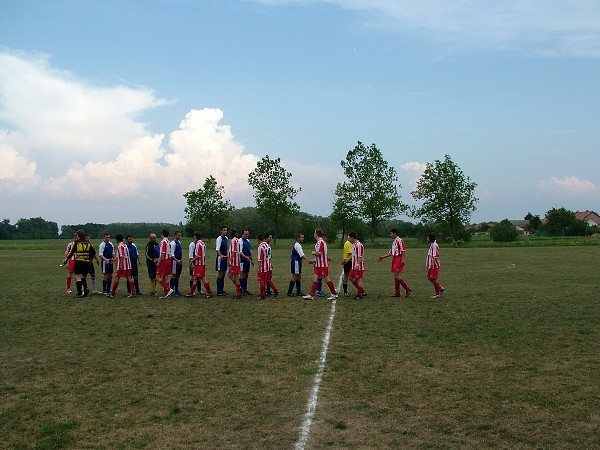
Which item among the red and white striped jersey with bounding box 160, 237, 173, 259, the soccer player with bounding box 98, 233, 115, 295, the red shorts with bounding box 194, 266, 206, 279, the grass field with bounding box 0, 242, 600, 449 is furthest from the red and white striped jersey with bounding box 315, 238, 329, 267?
the soccer player with bounding box 98, 233, 115, 295

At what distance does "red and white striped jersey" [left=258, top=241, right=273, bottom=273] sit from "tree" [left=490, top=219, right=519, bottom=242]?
193ft

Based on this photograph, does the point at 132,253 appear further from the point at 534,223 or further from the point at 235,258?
the point at 534,223

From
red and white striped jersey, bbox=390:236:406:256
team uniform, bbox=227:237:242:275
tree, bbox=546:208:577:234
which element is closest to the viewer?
red and white striped jersey, bbox=390:236:406:256

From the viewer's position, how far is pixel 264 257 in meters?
15.6

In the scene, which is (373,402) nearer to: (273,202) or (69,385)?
(69,385)

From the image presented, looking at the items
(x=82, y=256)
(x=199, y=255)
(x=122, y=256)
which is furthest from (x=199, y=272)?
(x=82, y=256)

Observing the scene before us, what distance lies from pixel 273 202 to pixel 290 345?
63.1 metres

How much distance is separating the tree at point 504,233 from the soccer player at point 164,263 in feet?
195

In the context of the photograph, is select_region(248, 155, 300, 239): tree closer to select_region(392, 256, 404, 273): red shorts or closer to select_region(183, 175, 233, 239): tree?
select_region(183, 175, 233, 239): tree

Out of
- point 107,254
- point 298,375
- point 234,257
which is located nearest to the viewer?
point 298,375

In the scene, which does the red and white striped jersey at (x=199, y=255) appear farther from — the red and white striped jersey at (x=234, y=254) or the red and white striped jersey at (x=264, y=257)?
the red and white striped jersey at (x=264, y=257)

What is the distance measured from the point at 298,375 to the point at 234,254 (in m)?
8.79

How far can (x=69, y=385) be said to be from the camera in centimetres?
751

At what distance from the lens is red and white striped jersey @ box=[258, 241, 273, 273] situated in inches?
610
